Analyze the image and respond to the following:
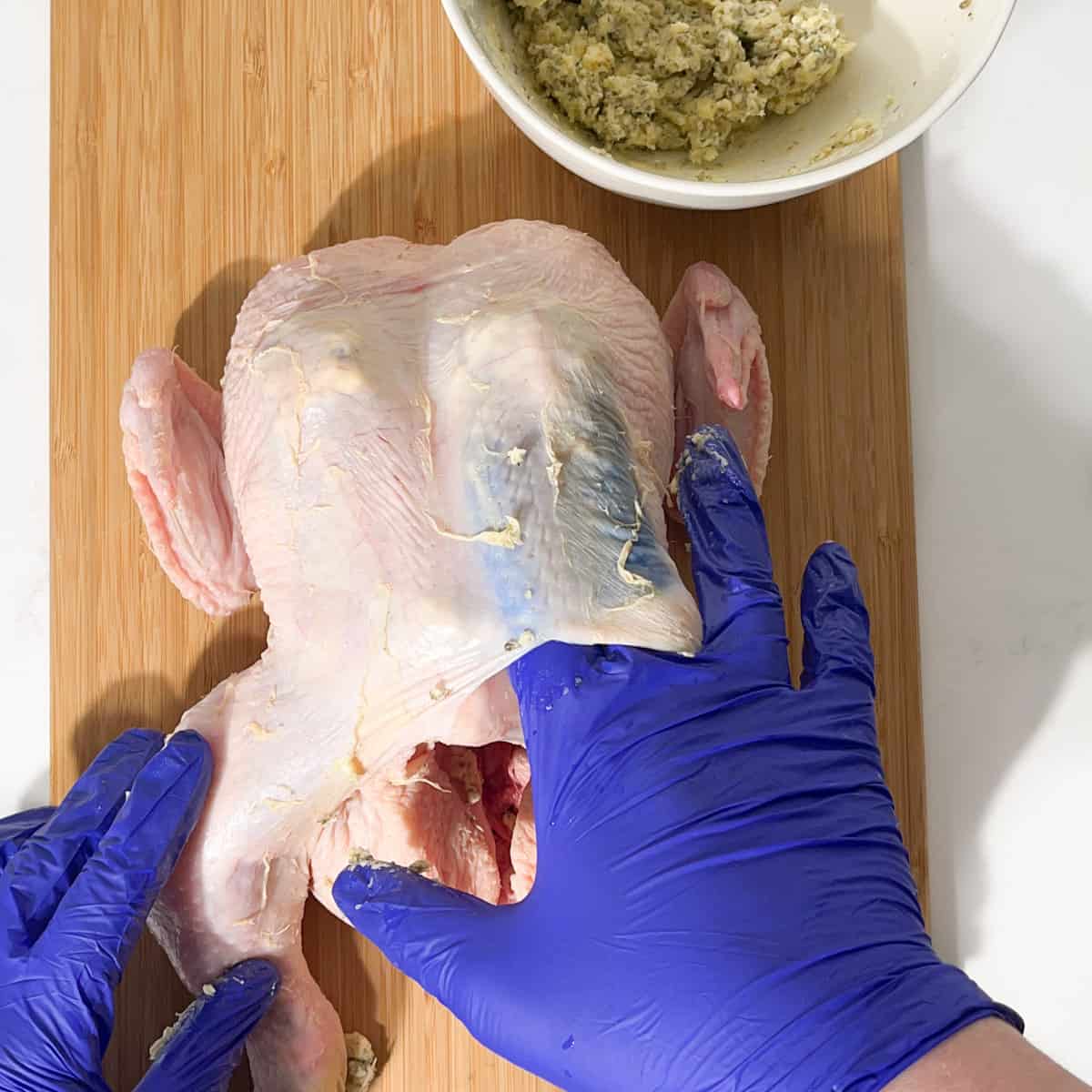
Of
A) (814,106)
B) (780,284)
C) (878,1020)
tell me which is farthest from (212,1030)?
(814,106)

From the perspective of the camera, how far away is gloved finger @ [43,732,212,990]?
44.3 inches

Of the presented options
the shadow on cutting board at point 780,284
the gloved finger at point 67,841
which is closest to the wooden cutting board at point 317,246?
the shadow on cutting board at point 780,284

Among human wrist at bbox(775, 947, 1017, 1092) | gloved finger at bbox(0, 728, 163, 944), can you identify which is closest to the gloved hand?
human wrist at bbox(775, 947, 1017, 1092)

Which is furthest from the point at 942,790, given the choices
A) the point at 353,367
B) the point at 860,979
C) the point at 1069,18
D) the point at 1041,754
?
the point at 1069,18

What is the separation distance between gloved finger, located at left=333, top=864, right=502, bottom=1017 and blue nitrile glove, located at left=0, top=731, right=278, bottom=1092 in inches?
8.0

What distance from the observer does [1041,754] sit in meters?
1.44

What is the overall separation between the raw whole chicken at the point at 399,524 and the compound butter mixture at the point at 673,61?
15cm

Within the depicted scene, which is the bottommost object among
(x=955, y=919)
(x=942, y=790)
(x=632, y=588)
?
(x=955, y=919)

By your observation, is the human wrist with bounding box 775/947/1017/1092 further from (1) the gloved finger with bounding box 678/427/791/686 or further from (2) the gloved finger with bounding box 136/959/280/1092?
(2) the gloved finger with bounding box 136/959/280/1092

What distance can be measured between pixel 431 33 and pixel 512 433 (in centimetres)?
66

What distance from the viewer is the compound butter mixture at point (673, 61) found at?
1.17 meters

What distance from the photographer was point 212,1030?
45.3 inches

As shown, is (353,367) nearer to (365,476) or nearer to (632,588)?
(365,476)

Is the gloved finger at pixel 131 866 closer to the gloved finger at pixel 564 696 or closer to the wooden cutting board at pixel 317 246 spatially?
the wooden cutting board at pixel 317 246
